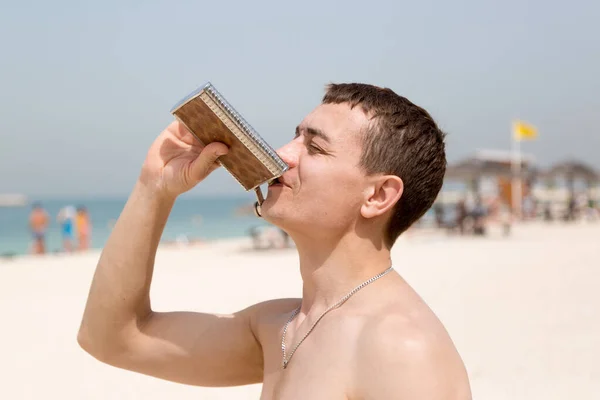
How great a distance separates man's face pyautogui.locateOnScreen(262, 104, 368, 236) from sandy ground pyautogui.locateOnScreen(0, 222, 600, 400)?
380 centimetres

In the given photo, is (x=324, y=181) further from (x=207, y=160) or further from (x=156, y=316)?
(x=156, y=316)

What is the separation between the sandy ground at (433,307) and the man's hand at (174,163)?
352 centimetres

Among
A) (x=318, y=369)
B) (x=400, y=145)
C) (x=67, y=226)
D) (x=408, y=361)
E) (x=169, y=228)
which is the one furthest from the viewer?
(x=169, y=228)

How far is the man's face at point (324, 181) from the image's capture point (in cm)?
193

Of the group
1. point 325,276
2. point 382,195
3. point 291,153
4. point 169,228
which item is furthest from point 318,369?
point 169,228

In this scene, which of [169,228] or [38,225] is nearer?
[38,225]

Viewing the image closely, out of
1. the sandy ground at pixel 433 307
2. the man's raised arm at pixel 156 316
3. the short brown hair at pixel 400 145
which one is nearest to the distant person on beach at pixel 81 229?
the sandy ground at pixel 433 307

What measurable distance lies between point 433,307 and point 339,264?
6892mm

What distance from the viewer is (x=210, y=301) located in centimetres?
941

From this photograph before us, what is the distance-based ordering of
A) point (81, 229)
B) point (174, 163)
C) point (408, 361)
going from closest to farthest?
point (408, 361)
point (174, 163)
point (81, 229)

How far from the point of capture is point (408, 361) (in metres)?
1.63

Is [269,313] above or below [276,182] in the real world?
below

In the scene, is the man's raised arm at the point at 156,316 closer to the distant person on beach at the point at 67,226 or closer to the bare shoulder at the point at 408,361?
the bare shoulder at the point at 408,361

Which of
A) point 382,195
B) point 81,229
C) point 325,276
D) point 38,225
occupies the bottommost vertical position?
point 81,229
